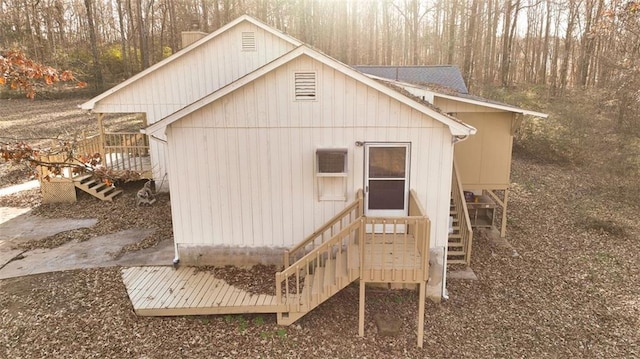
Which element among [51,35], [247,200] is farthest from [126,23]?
[247,200]

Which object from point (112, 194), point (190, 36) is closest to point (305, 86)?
point (190, 36)

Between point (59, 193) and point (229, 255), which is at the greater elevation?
point (59, 193)

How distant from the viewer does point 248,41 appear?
1178 centimetres

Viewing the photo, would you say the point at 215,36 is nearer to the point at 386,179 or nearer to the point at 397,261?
the point at 386,179

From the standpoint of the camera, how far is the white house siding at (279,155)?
7.45m

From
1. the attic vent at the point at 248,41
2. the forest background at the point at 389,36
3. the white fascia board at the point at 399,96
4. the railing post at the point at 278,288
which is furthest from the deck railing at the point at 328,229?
the forest background at the point at 389,36

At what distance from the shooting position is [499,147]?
10062mm

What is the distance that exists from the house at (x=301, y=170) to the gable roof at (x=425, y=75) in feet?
19.1

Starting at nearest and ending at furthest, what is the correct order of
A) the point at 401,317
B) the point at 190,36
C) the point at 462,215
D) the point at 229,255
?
1. the point at 401,317
2. the point at 229,255
3. the point at 462,215
4. the point at 190,36

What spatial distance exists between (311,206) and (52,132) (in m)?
17.5

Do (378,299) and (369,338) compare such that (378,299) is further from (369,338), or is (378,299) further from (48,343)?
(48,343)

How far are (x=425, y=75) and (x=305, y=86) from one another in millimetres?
7623

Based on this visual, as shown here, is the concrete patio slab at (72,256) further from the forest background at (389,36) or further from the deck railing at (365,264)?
the forest background at (389,36)

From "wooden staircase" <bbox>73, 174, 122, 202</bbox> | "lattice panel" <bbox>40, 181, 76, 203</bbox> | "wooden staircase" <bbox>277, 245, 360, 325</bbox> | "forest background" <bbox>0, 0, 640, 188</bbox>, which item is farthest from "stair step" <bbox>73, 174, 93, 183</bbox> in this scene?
"forest background" <bbox>0, 0, 640, 188</bbox>
